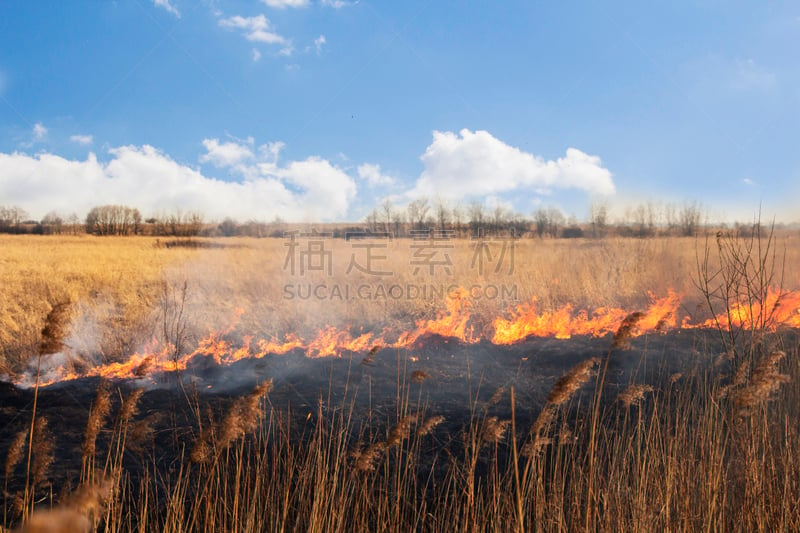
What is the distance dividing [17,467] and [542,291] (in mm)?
11922

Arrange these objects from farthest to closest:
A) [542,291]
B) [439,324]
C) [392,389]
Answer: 1. [542,291]
2. [439,324]
3. [392,389]

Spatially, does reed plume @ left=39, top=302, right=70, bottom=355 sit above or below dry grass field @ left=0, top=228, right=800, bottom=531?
above

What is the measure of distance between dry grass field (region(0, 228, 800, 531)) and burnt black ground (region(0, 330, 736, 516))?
0.08 meters

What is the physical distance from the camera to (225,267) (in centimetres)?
1967

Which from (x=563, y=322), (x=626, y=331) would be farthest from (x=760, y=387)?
(x=563, y=322)

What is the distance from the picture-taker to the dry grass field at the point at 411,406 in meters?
2.92

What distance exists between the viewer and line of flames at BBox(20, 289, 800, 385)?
29.6 ft

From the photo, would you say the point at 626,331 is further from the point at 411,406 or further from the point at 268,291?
the point at 268,291

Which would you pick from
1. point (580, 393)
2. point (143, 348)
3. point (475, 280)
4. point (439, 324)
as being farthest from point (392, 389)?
point (475, 280)

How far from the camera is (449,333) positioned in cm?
1039

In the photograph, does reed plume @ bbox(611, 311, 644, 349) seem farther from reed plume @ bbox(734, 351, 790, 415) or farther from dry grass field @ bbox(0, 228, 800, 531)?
reed plume @ bbox(734, 351, 790, 415)

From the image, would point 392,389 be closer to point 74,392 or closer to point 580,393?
point 580,393

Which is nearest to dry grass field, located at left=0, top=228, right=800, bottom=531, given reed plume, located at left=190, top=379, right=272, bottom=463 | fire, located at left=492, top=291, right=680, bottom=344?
reed plume, located at left=190, top=379, right=272, bottom=463

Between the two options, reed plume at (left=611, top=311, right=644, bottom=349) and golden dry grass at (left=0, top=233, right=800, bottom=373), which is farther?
golden dry grass at (left=0, top=233, right=800, bottom=373)
